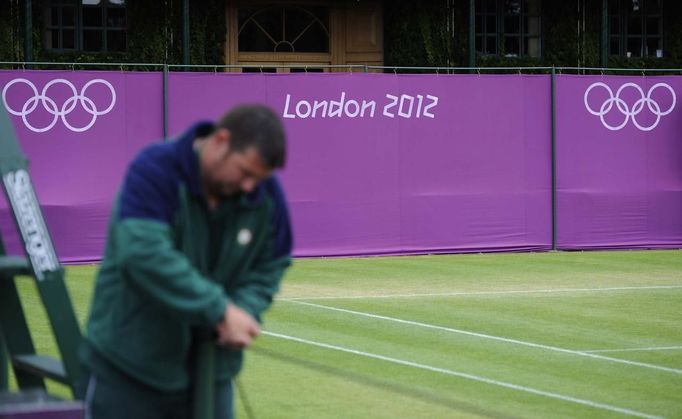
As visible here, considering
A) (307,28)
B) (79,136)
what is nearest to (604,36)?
(307,28)

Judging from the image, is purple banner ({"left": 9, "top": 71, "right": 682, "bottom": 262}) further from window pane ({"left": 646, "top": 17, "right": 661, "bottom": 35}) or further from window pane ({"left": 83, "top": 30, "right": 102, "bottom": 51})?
window pane ({"left": 646, "top": 17, "right": 661, "bottom": 35})

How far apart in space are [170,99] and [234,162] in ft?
49.4

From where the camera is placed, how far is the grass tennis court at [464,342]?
907 cm

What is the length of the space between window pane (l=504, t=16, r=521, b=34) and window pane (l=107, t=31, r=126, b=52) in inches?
324

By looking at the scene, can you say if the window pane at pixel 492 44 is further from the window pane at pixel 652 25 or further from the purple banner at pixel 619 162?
the purple banner at pixel 619 162

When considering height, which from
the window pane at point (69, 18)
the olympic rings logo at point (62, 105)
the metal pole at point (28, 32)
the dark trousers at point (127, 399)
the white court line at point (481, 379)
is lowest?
the white court line at point (481, 379)

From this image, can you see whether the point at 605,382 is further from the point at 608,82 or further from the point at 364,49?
the point at 364,49

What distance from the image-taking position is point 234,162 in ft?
13.3

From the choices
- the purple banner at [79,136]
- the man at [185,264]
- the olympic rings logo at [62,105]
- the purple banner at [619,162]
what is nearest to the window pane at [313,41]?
the purple banner at [619,162]

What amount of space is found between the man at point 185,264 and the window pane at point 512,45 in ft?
84.5

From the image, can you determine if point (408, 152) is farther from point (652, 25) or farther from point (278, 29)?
point (652, 25)

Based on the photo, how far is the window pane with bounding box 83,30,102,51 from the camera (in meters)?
27.1

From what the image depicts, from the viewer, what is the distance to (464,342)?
11.7 m

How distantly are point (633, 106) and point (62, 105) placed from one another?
8.69 meters
